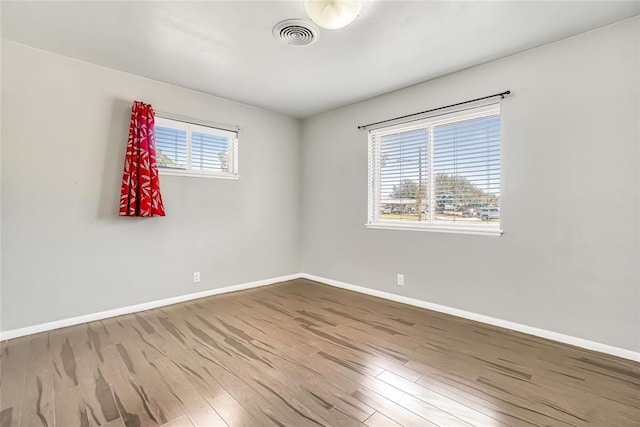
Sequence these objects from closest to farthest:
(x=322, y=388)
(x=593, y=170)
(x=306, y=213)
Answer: (x=322, y=388) < (x=593, y=170) < (x=306, y=213)

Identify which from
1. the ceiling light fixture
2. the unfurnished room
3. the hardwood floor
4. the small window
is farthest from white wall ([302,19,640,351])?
the small window

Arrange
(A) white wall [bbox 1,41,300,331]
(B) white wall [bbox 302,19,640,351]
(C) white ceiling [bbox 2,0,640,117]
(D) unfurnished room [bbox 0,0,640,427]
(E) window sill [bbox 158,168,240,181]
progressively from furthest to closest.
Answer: (E) window sill [bbox 158,168,240,181] < (A) white wall [bbox 1,41,300,331] < (B) white wall [bbox 302,19,640,351] < (C) white ceiling [bbox 2,0,640,117] < (D) unfurnished room [bbox 0,0,640,427]

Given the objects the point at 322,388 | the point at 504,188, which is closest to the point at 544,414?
the point at 322,388

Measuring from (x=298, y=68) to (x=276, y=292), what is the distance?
Answer: 8.90 feet

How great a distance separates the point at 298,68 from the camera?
2.99 meters

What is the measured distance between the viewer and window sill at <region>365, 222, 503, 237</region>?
114 inches

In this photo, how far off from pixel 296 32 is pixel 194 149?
6.49 ft

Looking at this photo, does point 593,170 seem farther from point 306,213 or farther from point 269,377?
point 306,213

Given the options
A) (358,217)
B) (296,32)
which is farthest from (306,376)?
(296,32)

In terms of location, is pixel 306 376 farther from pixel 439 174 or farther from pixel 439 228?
pixel 439 174

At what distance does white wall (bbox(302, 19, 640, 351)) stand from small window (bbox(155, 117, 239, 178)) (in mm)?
2337

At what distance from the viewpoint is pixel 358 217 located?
4.04 metres

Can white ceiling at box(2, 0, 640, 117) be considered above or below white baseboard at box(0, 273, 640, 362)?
above

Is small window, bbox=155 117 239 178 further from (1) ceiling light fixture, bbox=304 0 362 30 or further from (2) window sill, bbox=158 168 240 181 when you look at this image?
(1) ceiling light fixture, bbox=304 0 362 30
